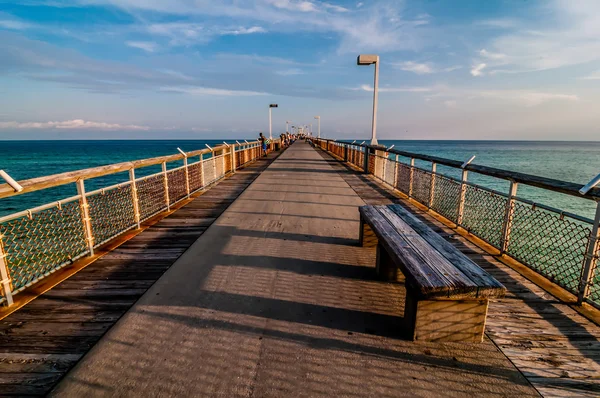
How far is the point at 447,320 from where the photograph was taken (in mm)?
2672

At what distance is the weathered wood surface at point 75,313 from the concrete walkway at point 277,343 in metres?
0.17

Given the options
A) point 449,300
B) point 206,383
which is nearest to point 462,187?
point 449,300

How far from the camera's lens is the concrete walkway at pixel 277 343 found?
2.24m

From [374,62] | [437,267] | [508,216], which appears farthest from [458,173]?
[437,267]

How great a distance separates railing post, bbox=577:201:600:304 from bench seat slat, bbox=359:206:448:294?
1734 millimetres

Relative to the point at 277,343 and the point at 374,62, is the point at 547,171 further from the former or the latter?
the point at 277,343

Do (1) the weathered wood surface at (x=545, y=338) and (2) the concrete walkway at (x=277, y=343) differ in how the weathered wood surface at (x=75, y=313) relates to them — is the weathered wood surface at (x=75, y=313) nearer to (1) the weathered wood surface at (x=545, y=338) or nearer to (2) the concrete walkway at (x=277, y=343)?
(2) the concrete walkway at (x=277, y=343)

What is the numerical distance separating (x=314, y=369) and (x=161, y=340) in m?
1.33

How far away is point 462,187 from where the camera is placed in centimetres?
572

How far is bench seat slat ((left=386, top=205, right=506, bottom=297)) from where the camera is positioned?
2.48m

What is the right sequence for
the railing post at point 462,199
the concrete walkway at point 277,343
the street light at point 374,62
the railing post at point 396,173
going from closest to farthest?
the concrete walkway at point 277,343 < the railing post at point 462,199 < the railing post at point 396,173 < the street light at point 374,62

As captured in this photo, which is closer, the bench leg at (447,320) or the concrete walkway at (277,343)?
the concrete walkway at (277,343)

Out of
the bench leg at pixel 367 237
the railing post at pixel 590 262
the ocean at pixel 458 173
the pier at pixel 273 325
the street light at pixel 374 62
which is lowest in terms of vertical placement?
the ocean at pixel 458 173

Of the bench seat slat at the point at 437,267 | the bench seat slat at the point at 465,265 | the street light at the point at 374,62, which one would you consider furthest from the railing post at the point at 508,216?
the street light at the point at 374,62
